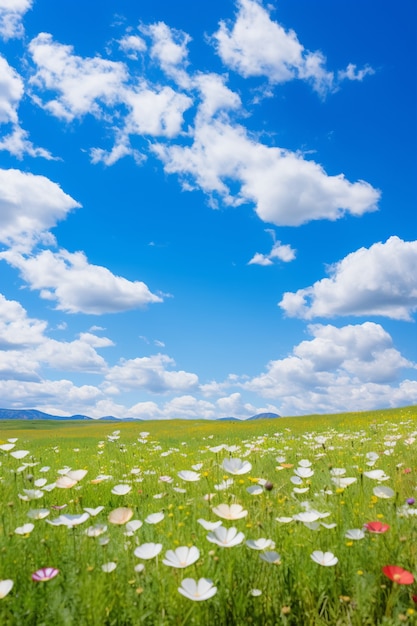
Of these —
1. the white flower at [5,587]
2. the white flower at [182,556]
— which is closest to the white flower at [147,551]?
the white flower at [182,556]

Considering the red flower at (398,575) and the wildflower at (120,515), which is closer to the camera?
the red flower at (398,575)

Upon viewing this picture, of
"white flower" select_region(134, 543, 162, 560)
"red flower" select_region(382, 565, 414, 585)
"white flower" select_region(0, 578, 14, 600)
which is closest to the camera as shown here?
"white flower" select_region(0, 578, 14, 600)

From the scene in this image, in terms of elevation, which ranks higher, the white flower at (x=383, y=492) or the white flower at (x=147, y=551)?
the white flower at (x=383, y=492)

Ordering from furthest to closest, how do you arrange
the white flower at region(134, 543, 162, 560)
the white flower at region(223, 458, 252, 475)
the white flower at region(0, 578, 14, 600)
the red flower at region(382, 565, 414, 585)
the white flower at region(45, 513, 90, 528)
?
the white flower at region(223, 458, 252, 475), the white flower at region(45, 513, 90, 528), the white flower at region(134, 543, 162, 560), the red flower at region(382, 565, 414, 585), the white flower at region(0, 578, 14, 600)

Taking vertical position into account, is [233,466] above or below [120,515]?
above

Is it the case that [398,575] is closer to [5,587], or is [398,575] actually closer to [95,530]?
[95,530]

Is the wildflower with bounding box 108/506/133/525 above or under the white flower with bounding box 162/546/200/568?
above

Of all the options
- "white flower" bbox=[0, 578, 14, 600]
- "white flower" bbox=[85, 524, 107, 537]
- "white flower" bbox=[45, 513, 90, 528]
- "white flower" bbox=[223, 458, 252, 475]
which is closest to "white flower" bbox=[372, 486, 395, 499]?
"white flower" bbox=[223, 458, 252, 475]

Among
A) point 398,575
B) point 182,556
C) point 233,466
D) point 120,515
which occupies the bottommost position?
point 398,575

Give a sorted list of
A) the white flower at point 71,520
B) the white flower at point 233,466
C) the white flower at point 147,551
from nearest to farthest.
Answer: the white flower at point 147,551, the white flower at point 71,520, the white flower at point 233,466

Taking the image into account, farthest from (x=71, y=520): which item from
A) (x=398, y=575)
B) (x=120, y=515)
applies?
(x=398, y=575)

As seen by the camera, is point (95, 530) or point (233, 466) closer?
point (95, 530)

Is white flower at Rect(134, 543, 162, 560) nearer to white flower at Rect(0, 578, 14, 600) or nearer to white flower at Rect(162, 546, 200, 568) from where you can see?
white flower at Rect(162, 546, 200, 568)

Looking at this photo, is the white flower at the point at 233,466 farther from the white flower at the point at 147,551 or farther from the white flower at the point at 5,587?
the white flower at the point at 5,587
